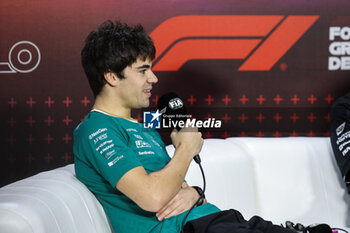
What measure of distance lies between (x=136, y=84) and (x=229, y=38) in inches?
54.7

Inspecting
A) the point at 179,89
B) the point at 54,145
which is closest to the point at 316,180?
the point at 179,89

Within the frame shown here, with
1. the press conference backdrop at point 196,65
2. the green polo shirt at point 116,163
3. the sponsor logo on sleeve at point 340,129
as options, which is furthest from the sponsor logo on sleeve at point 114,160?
the sponsor logo on sleeve at point 340,129

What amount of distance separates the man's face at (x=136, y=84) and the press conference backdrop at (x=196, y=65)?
3.74 feet

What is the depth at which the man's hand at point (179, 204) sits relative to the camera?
4.72 feet

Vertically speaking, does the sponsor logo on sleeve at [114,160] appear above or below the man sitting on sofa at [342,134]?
above

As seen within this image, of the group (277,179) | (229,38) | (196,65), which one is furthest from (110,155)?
(229,38)

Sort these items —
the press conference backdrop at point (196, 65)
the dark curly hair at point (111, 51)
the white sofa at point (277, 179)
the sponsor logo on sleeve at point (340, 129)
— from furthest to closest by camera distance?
the press conference backdrop at point (196, 65) < the sponsor logo on sleeve at point (340, 129) < the white sofa at point (277, 179) < the dark curly hair at point (111, 51)

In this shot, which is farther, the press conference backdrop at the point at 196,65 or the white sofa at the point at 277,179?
the press conference backdrop at the point at 196,65

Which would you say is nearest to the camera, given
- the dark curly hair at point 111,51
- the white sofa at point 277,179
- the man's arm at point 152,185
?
the man's arm at point 152,185

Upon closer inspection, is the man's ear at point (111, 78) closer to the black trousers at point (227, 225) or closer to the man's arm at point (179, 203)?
the man's arm at point (179, 203)

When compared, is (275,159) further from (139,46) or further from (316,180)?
(139,46)

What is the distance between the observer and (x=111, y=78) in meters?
1.53

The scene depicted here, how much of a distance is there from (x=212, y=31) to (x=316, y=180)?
3.80 ft

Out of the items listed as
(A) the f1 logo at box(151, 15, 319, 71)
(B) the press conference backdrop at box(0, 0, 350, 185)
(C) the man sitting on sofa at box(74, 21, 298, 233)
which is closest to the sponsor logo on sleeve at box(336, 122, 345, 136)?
(B) the press conference backdrop at box(0, 0, 350, 185)
